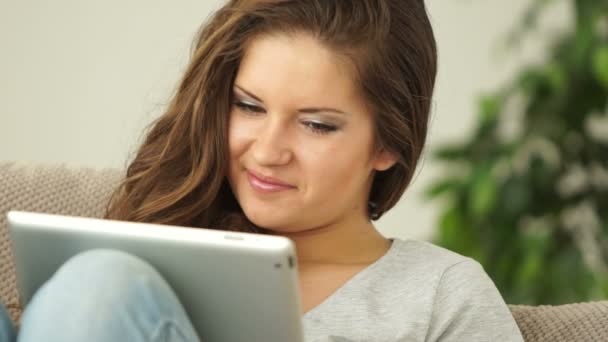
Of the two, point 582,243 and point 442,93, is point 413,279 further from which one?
point 442,93

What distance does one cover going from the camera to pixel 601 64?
2072 mm

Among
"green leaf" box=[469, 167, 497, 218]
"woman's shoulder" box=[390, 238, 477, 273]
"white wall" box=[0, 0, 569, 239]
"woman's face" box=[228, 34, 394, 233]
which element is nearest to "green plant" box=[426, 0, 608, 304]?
"green leaf" box=[469, 167, 497, 218]

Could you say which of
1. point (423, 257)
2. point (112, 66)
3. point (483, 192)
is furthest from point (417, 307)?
point (112, 66)

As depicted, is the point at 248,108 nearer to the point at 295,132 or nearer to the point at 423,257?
the point at 295,132

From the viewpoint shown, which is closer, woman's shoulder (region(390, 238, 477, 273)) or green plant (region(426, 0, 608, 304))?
woman's shoulder (region(390, 238, 477, 273))

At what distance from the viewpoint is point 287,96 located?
1.24m

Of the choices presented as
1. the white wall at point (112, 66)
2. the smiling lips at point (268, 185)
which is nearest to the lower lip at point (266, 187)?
the smiling lips at point (268, 185)

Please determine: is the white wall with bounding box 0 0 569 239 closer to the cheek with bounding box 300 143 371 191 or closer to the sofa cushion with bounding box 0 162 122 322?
the sofa cushion with bounding box 0 162 122 322

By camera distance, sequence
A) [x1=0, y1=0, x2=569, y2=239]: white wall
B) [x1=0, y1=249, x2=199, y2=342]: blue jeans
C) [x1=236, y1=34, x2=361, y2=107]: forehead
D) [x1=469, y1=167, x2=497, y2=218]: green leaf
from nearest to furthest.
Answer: [x1=0, y1=249, x2=199, y2=342]: blue jeans
[x1=236, y1=34, x2=361, y2=107]: forehead
[x1=469, y1=167, x2=497, y2=218]: green leaf
[x1=0, y1=0, x2=569, y2=239]: white wall

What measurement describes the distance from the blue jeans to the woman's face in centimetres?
32

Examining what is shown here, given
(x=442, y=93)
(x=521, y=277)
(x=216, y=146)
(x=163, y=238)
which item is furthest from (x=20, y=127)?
(x=163, y=238)

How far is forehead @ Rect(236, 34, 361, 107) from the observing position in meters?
1.24

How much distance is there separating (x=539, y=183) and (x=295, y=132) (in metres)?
1.09

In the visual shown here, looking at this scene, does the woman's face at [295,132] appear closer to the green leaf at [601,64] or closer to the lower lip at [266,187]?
the lower lip at [266,187]
